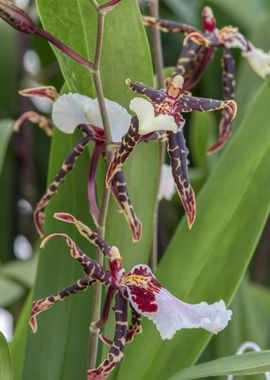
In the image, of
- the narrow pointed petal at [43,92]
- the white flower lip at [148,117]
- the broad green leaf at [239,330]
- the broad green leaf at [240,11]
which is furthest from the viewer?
the broad green leaf at [240,11]

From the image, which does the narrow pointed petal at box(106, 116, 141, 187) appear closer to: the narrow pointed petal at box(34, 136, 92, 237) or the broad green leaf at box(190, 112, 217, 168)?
the narrow pointed petal at box(34, 136, 92, 237)

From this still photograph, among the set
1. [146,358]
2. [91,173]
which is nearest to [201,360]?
[146,358]

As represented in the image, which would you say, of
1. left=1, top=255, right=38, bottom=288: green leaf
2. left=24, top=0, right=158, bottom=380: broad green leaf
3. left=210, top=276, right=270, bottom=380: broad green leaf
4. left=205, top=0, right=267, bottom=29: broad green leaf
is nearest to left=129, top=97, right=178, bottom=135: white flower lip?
left=24, top=0, right=158, bottom=380: broad green leaf

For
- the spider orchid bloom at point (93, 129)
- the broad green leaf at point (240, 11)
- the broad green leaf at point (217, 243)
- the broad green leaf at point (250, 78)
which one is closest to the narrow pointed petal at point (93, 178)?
the spider orchid bloom at point (93, 129)

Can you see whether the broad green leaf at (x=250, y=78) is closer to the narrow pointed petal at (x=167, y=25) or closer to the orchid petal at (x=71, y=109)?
the narrow pointed petal at (x=167, y=25)

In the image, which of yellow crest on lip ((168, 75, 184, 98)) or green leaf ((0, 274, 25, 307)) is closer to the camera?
yellow crest on lip ((168, 75, 184, 98))

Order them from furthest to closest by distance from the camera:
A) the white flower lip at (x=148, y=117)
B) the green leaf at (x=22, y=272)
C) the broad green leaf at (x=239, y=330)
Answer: the green leaf at (x=22, y=272)
the broad green leaf at (x=239, y=330)
the white flower lip at (x=148, y=117)

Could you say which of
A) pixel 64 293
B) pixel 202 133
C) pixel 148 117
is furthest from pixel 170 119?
pixel 202 133
